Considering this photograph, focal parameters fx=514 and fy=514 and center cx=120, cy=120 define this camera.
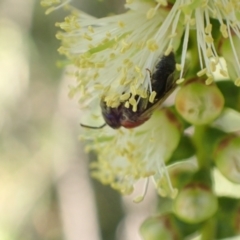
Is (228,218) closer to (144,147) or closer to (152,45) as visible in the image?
(144,147)

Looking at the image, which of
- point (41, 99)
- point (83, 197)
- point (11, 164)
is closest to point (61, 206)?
point (83, 197)

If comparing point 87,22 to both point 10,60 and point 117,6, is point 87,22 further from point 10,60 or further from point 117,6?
point 10,60

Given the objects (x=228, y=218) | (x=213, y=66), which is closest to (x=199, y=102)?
(x=213, y=66)

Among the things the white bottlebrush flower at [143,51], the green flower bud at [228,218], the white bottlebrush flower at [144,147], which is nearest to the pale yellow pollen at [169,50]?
the white bottlebrush flower at [143,51]

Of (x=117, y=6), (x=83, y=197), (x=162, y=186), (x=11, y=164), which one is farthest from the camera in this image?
(x=11, y=164)

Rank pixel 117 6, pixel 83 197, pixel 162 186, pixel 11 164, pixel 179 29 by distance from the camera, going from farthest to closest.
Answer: pixel 11 164
pixel 83 197
pixel 117 6
pixel 162 186
pixel 179 29

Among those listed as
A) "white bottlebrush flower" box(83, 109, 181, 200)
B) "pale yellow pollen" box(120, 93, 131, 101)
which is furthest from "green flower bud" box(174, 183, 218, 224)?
"pale yellow pollen" box(120, 93, 131, 101)

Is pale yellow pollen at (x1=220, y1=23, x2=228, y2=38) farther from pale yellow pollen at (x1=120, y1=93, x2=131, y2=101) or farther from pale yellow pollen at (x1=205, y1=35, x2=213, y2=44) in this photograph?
pale yellow pollen at (x1=120, y1=93, x2=131, y2=101)
